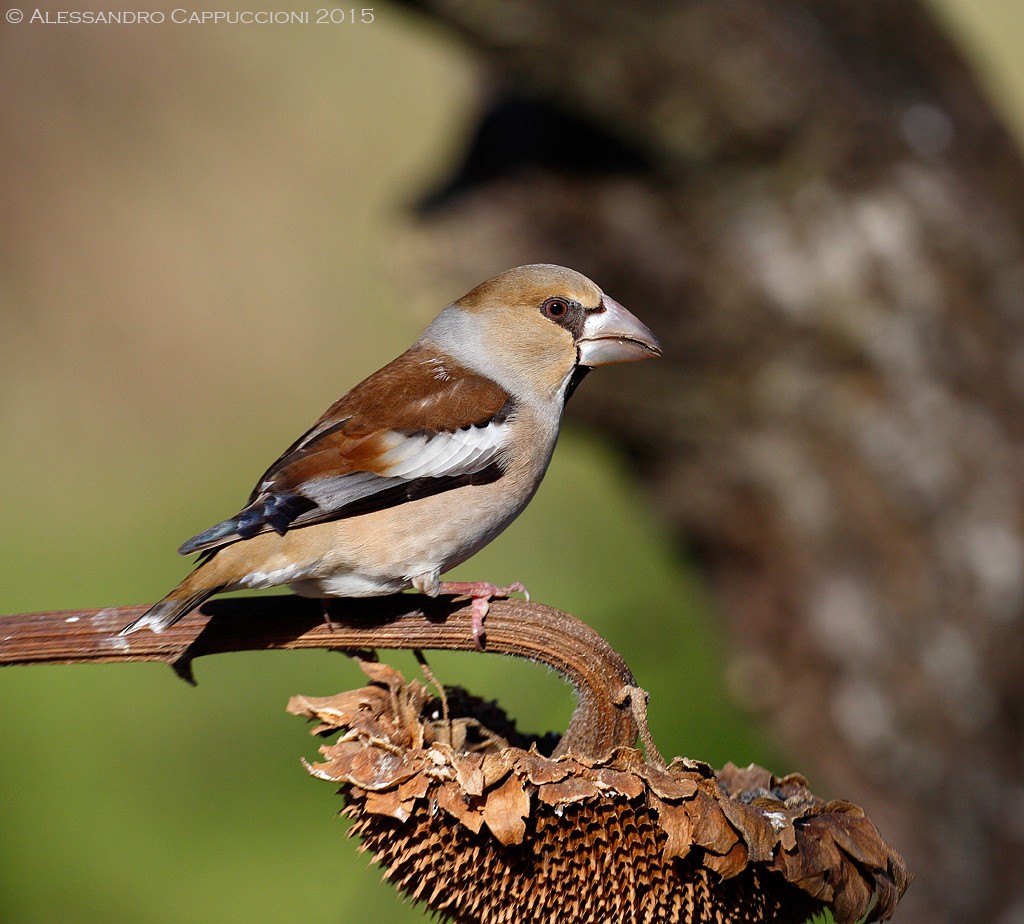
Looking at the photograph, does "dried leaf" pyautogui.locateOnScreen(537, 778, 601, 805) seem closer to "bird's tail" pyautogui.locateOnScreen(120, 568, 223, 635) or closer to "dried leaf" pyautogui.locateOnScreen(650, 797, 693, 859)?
"dried leaf" pyautogui.locateOnScreen(650, 797, 693, 859)

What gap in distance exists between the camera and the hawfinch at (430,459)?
2787 mm

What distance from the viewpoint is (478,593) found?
2.72 m

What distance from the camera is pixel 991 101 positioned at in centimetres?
591

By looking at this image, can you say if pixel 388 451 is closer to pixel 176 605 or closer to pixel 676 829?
pixel 176 605

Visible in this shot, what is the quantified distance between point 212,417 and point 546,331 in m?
7.50

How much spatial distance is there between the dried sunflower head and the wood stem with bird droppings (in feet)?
0.40

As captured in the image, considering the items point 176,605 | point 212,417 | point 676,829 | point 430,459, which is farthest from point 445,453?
point 212,417

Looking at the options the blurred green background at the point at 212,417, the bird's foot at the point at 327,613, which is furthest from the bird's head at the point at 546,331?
the blurred green background at the point at 212,417

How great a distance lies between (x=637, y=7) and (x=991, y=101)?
197 centimetres

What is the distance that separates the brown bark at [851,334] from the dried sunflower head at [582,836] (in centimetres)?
333

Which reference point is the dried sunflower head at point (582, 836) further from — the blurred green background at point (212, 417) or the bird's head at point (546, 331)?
the blurred green background at point (212, 417)

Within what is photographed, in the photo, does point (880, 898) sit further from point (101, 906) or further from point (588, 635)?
point (101, 906)

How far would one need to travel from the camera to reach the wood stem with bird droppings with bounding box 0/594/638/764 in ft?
7.93

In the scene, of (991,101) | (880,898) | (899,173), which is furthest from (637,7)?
(880,898)
